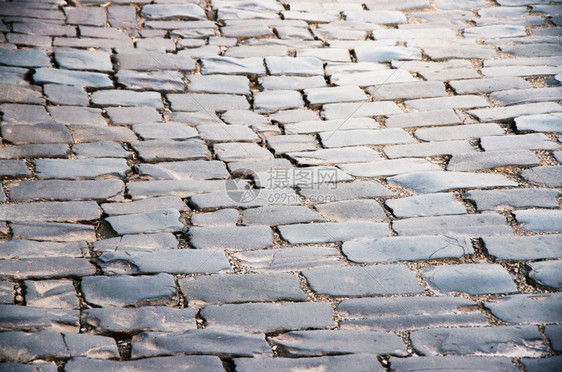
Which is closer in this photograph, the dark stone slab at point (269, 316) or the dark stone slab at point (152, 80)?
the dark stone slab at point (269, 316)

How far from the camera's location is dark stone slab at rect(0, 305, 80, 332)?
2.31 metres

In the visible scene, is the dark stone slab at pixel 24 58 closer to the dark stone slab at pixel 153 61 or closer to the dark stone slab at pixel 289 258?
the dark stone slab at pixel 153 61

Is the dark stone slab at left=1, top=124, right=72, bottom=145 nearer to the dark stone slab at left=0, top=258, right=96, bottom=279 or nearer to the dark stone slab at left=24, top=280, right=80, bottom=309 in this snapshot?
the dark stone slab at left=0, top=258, right=96, bottom=279

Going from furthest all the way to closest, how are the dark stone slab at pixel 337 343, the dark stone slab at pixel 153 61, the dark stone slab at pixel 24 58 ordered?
the dark stone slab at pixel 153 61, the dark stone slab at pixel 24 58, the dark stone slab at pixel 337 343

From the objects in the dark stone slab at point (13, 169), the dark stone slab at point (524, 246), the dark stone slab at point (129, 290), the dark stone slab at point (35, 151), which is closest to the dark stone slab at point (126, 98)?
the dark stone slab at point (35, 151)

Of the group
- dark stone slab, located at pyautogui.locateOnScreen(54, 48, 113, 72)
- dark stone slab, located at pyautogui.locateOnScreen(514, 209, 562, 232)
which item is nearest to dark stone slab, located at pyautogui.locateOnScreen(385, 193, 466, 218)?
dark stone slab, located at pyautogui.locateOnScreen(514, 209, 562, 232)

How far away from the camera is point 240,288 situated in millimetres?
2553

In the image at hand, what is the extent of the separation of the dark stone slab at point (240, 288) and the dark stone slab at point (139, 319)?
0.31 feet

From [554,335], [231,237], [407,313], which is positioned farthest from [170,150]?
[554,335]

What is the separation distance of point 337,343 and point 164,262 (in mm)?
841

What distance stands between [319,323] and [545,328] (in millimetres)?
837

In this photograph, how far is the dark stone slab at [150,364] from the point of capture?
215 centimetres

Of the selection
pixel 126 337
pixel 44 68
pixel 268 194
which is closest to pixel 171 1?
pixel 44 68

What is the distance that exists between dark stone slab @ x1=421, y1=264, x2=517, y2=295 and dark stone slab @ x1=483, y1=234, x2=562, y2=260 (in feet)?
0.35
